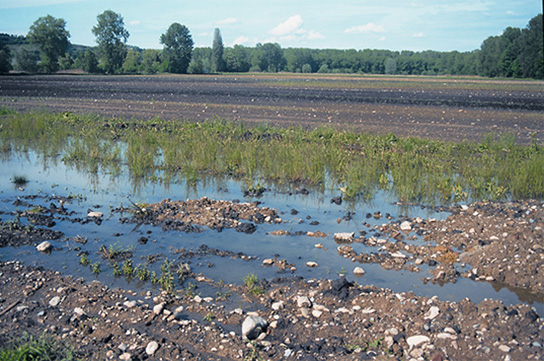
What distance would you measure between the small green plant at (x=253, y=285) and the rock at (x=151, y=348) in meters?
1.59

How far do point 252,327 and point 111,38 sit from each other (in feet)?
406

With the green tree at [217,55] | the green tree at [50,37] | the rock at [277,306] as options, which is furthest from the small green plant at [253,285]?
the green tree at [217,55]

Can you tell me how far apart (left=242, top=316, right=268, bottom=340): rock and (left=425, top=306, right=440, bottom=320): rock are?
6.03 ft

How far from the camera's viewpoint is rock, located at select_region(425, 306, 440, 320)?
203 inches

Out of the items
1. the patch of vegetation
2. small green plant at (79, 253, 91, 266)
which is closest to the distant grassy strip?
small green plant at (79, 253, 91, 266)

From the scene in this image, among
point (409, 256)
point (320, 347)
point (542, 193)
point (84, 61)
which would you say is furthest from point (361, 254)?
point (84, 61)

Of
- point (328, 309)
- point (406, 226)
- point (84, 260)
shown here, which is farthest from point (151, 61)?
point (328, 309)

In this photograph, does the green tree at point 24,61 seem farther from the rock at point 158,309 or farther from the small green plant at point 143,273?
the rock at point 158,309

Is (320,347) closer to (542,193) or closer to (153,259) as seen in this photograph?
(153,259)

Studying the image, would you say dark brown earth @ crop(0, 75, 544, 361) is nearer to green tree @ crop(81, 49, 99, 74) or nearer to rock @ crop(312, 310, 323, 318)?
rock @ crop(312, 310, 323, 318)

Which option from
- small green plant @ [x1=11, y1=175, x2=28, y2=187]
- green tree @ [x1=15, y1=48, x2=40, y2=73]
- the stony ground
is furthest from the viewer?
green tree @ [x1=15, y1=48, x2=40, y2=73]

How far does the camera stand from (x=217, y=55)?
125 m

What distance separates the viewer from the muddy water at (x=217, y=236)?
6465mm

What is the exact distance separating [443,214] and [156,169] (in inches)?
294
